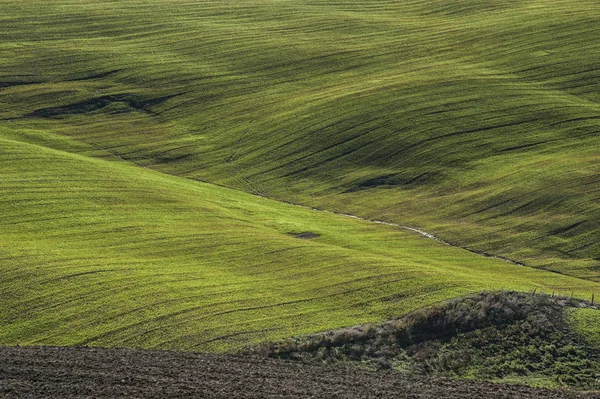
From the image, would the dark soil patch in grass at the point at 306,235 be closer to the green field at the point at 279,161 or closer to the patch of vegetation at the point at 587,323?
the green field at the point at 279,161

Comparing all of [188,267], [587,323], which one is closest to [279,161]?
[188,267]

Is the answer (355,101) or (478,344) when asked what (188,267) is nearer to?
(478,344)

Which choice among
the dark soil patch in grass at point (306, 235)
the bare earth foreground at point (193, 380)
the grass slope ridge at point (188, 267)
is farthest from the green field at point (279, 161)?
the bare earth foreground at point (193, 380)

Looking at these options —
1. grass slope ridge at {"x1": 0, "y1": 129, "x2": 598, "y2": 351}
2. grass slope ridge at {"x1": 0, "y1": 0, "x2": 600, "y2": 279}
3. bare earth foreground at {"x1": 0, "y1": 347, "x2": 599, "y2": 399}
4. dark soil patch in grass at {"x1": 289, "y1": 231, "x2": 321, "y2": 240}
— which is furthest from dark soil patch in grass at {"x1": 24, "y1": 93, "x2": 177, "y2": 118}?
bare earth foreground at {"x1": 0, "y1": 347, "x2": 599, "y2": 399}

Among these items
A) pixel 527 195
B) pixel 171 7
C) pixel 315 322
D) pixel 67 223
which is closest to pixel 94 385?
pixel 315 322

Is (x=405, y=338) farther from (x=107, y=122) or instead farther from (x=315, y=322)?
(x=107, y=122)

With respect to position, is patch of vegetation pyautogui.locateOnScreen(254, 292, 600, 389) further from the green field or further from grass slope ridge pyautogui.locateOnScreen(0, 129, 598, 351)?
the green field
